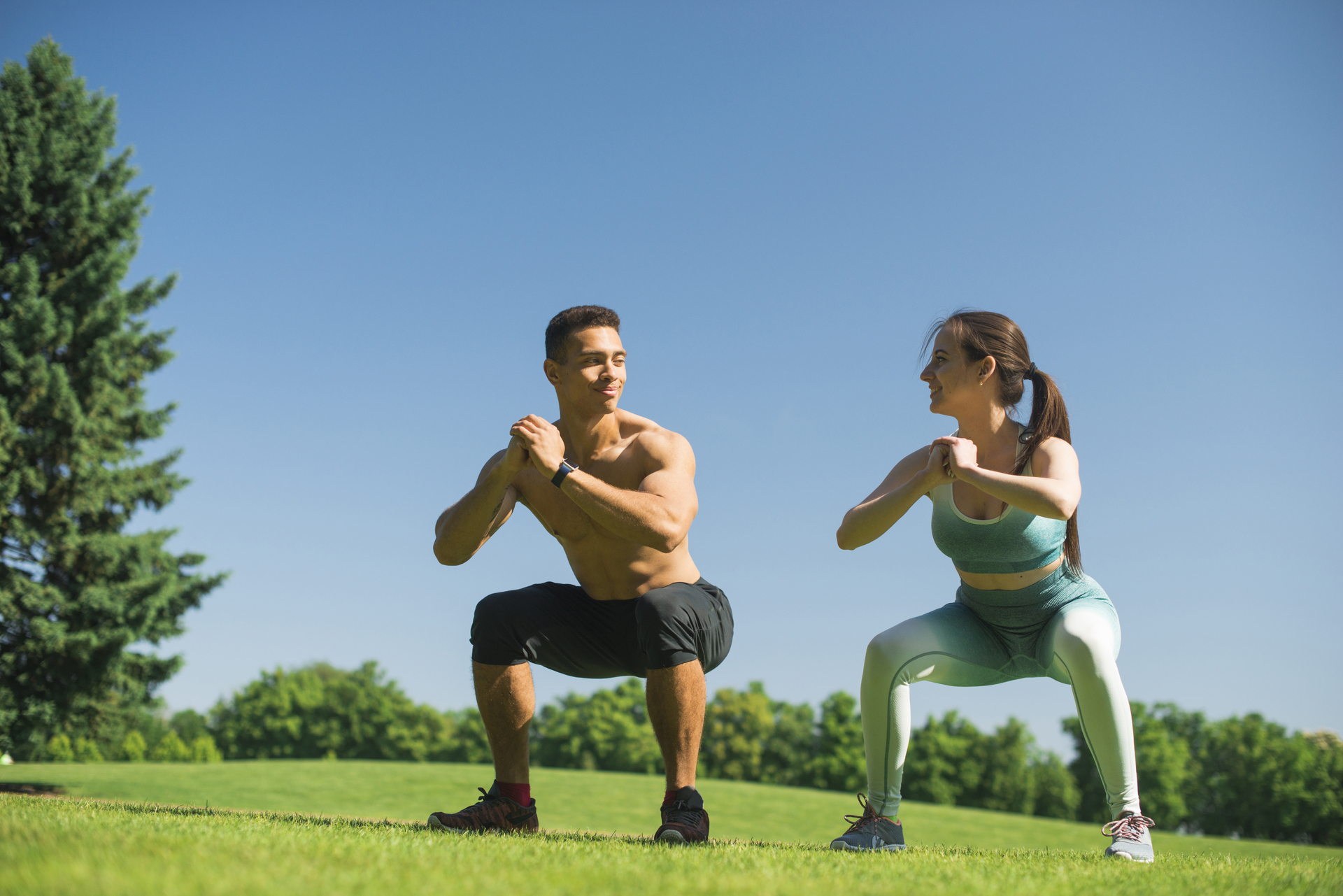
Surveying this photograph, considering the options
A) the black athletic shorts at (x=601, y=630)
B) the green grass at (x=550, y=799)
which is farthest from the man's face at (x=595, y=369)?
the green grass at (x=550, y=799)

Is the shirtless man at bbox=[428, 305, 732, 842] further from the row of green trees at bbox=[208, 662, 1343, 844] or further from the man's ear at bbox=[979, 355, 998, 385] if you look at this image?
the row of green trees at bbox=[208, 662, 1343, 844]

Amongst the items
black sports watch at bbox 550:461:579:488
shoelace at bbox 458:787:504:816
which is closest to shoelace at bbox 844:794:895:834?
shoelace at bbox 458:787:504:816

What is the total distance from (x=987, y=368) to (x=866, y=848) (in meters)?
2.21

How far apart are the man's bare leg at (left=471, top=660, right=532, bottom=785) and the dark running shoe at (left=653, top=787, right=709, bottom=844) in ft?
2.75

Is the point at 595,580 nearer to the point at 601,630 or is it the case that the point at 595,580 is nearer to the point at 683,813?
the point at 601,630

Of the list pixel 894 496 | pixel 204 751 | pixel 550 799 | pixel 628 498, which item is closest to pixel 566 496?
pixel 628 498

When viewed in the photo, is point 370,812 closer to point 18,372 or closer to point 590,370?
point 18,372

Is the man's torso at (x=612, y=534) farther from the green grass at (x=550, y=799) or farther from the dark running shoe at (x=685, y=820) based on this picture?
the green grass at (x=550, y=799)

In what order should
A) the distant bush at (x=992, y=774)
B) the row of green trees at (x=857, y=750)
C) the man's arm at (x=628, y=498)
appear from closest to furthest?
the man's arm at (x=628, y=498)
the row of green trees at (x=857, y=750)
the distant bush at (x=992, y=774)

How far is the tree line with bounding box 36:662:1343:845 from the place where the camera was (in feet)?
152

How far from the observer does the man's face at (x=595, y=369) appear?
14.9 ft

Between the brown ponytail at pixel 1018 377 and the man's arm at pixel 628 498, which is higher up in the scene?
the brown ponytail at pixel 1018 377

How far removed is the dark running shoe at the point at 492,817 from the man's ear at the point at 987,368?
9.67ft

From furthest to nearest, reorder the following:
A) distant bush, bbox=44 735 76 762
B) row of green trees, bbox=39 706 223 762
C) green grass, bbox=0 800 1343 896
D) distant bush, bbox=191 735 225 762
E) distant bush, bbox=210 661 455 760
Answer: distant bush, bbox=210 661 455 760 < distant bush, bbox=191 735 225 762 < distant bush, bbox=44 735 76 762 < row of green trees, bbox=39 706 223 762 < green grass, bbox=0 800 1343 896
